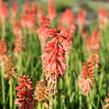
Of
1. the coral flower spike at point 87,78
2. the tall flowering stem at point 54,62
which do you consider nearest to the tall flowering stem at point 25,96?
the tall flowering stem at point 54,62

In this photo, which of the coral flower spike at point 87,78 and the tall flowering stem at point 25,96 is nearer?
the tall flowering stem at point 25,96

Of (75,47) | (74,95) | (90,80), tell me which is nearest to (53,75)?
(90,80)

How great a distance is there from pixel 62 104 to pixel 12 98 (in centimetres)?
61

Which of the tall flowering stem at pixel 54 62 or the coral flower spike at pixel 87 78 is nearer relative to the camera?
the tall flowering stem at pixel 54 62

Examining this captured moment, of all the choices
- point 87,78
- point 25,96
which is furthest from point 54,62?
point 87,78

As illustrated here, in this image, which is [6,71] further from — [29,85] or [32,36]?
[32,36]

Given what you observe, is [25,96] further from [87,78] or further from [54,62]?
[87,78]

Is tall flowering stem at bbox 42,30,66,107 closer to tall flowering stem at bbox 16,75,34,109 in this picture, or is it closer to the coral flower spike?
tall flowering stem at bbox 16,75,34,109

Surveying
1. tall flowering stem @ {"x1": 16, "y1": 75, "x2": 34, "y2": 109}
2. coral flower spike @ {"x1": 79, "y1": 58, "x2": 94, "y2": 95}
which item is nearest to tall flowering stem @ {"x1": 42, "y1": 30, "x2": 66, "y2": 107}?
tall flowering stem @ {"x1": 16, "y1": 75, "x2": 34, "y2": 109}

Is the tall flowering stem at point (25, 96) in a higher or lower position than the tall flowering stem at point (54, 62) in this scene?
lower

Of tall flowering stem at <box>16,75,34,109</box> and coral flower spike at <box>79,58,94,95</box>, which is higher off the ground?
coral flower spike at <box>79,58,94,95</box>

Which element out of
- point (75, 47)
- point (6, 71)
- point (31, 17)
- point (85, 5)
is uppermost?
point (85, 5)

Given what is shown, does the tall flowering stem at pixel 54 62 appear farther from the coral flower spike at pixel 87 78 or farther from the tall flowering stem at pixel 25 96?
the coral flower spike at pixel 87 78

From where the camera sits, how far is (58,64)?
3.64 meters
